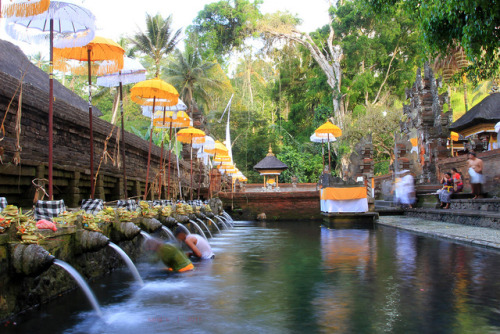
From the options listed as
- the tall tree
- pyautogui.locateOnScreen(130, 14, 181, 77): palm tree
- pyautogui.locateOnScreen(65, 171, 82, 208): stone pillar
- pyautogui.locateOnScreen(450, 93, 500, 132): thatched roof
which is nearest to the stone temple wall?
pyautogui.locateOnScreen(65, 171, 82, 208): stone pillar

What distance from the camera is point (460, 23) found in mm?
9078

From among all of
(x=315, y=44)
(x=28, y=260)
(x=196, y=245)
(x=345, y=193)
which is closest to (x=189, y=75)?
(x=315, y=44)

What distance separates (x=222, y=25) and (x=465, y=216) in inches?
1374

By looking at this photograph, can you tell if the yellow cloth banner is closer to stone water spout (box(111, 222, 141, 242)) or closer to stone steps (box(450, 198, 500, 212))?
stone steps (box(450, 198, 500, 212))

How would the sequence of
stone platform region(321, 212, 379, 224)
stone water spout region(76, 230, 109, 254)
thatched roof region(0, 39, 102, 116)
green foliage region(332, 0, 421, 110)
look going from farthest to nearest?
green foliage region(332, 0, 421, 110) → stone platform region(321, 212, 379, 224) → thatched roof region(0, 39, 102, 116) → stone water spout region(76, 230, 109, 254)

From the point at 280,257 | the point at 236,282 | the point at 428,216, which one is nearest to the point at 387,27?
the point at 428,216

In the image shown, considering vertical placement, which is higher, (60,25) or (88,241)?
(60,25)

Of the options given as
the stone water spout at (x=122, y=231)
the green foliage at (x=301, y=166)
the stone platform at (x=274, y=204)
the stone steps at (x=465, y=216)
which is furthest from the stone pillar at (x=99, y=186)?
the green foliage at (x=301, y=166)

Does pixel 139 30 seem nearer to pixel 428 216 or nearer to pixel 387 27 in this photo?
pixel 387 27

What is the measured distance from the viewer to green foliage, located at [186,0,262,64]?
141 ft

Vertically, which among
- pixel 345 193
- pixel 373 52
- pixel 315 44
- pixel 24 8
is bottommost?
pixel 345 193

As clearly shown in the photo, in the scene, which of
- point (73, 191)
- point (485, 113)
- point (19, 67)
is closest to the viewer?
point (73, 191)

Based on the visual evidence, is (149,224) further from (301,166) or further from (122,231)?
(301,166)

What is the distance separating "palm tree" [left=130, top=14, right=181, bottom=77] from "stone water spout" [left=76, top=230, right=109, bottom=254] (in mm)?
31132
